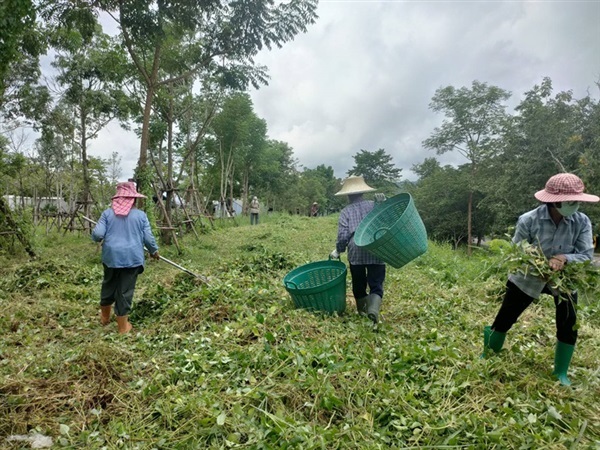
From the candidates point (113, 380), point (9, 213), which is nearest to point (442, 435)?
point (113, 380)

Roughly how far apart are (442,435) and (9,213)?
24.8ft

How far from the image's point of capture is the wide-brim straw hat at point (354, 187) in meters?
3.99

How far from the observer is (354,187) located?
13.4 feet

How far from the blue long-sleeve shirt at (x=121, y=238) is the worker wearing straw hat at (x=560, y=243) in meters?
3.31

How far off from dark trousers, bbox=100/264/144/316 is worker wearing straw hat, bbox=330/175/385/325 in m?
2.03

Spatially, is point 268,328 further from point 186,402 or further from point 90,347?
point 90,347

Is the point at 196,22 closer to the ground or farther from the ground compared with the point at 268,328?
farther from the ground

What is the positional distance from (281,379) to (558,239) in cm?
204

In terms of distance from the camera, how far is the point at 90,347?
2.72 m

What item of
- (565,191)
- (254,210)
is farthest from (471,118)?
(565,191)

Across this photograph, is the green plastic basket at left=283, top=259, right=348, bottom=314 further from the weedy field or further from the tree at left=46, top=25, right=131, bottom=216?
the tree at left=46, top=25, right=131, bottom=216

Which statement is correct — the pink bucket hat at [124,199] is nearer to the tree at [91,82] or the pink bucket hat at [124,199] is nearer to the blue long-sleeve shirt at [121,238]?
the blue long-sleeve shirt at [121,238]

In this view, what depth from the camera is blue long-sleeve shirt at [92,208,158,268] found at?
11.9 feet

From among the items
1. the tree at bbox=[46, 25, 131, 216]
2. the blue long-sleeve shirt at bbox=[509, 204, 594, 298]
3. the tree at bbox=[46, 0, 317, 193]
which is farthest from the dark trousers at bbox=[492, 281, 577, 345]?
the tree at bbox=[46, 25, 131, 216]
